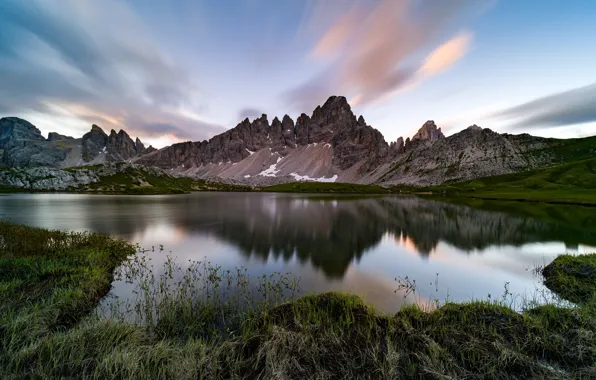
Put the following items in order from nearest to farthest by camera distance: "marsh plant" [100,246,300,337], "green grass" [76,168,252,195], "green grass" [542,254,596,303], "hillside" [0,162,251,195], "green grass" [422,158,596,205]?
"marsh plant" [100,246,300,337]
"green grass" [542,254,596,303]
"green grass" [422,158,596,205]
"hillside" [0,162,251,195]
"green grass" [76,168,252,195]

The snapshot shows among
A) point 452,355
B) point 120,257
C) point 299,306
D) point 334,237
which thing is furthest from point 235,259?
point 452,355

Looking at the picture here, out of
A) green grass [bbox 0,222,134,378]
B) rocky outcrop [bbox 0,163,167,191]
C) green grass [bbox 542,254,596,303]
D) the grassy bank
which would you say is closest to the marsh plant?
the grassy bank

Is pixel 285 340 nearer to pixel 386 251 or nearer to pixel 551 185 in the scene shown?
pixel 386 251

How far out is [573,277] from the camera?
14859mm

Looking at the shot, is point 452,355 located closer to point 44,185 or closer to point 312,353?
point 312,353

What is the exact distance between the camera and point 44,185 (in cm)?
15075

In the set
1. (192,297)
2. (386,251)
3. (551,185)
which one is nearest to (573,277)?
(386,251)

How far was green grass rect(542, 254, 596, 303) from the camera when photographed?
13.5m

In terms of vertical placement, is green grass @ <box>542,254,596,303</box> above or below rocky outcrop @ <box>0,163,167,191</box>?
below

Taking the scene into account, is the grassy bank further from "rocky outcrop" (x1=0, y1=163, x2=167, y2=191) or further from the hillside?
"rocky outcrop" (x1=0, y1=163, x2=167, y2=191)

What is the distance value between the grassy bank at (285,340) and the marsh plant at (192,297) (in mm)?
107

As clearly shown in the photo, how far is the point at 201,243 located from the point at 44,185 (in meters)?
196

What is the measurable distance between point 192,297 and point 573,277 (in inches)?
921

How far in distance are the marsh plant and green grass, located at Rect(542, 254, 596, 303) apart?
52.9 ft
